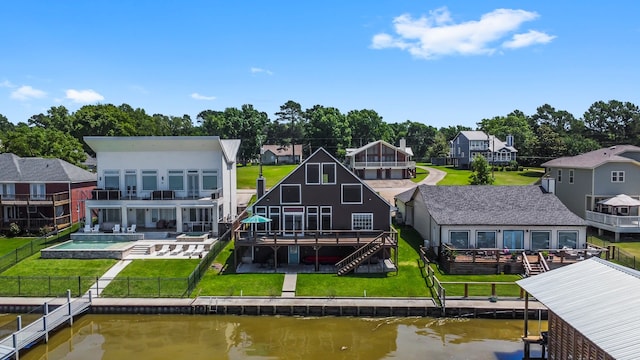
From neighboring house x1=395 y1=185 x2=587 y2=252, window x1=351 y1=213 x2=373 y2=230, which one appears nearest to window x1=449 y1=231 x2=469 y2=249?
neighboring house x1=395 y1=185 x2=587 y2=252

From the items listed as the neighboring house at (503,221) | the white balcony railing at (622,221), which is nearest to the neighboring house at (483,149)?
the white balcony railing at (622,221)

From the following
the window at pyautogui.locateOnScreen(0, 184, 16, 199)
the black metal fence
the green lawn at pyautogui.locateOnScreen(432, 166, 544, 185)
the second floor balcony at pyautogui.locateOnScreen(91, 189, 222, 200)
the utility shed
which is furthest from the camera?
the green lawn at pyautogui.locateOnScreen(432, 166, 544, 185)

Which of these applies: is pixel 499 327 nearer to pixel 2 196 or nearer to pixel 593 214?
pixel 593 214

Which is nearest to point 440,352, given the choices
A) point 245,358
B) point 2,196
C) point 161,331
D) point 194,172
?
point 245,358

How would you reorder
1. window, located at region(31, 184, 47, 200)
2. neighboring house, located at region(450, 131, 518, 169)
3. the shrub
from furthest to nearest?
neighboring house, located at region(450, 131, 518, 169), window, located at region(31, 184, 47, 200), the shrub

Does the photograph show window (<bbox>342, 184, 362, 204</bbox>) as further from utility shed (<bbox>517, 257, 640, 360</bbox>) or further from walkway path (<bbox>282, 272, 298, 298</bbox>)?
utility shed (<bbox>517, 257, 640, 360</bbox>)

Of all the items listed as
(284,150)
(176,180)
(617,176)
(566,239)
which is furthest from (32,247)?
(284,150)

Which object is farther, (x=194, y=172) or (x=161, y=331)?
(x=194, y=172)
